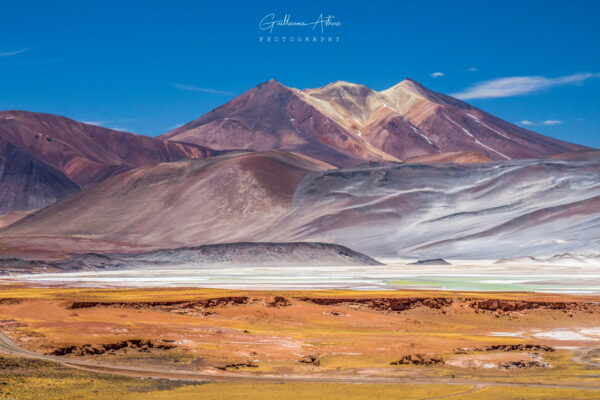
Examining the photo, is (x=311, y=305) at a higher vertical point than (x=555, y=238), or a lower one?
lower

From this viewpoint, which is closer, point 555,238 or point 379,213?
point 555,238

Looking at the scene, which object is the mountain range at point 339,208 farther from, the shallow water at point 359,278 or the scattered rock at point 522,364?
the scattered rock at point 522,364

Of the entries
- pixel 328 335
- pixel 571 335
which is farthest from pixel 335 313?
pixel 571 335

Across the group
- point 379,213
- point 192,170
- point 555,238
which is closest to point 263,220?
point 379,213

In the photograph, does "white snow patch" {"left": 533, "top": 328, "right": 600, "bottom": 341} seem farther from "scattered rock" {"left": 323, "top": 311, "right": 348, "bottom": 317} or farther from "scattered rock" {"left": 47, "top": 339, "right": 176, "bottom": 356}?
"scattered rock" {"left": 47, "top": 339, "right": 176, "bottom": 356}

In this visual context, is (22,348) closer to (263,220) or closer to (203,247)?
(203,247)

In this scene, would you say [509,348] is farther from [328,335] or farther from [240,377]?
[240,377]

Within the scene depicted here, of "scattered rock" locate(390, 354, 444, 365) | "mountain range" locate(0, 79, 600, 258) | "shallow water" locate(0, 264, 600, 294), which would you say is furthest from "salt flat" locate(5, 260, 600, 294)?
"scattered rock" locate(390, 354, 444, 365)

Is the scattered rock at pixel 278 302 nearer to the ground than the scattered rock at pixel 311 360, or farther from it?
farther from it

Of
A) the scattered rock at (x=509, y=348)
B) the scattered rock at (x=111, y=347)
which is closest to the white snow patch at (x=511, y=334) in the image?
the scattered rock at (x=509, y=348)
